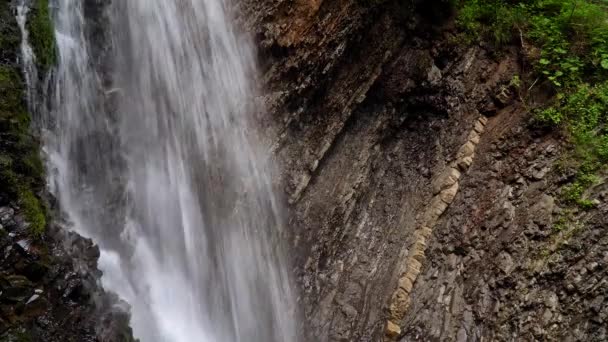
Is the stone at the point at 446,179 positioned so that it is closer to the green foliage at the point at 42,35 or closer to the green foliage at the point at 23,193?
the green foliage at the point at 42,35

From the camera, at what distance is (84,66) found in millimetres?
4871

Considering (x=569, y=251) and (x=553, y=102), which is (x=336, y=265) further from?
(x=553, y=102)

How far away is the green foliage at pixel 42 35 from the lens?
13.1ft

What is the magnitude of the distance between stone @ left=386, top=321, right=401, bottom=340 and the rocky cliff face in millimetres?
17

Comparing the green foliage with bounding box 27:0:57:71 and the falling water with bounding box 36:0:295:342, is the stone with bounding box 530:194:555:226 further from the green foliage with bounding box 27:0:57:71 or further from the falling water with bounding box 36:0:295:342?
the green foliage with bounding box 27:0:57:71

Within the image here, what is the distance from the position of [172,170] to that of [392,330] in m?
3.34

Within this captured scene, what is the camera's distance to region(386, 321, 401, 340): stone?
6.19 m

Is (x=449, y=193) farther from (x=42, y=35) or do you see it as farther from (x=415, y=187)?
(x=42, y=35)

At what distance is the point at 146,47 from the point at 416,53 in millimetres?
4121

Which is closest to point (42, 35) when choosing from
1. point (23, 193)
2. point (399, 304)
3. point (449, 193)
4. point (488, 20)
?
point (23, 193)

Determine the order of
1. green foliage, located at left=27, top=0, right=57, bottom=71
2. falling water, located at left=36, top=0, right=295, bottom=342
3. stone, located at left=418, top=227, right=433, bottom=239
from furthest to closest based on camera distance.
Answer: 1. stone, located at left=418, top=227, right=433, bottom=239
2. falling water, located at left=36, top=0, right=295, bottom=342
3. green foliage, located at left=27, top=0, right=57, bottom=71

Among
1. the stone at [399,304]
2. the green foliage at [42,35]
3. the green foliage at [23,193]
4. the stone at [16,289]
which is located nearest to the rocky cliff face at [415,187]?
the stone at [399,304]

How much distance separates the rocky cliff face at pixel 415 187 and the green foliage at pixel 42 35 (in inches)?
104

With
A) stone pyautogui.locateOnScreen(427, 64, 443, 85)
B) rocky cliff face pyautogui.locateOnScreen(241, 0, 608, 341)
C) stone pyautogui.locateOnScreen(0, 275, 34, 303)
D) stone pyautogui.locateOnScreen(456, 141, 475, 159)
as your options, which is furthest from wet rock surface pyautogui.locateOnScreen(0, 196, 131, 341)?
stone pyautogui.locateOnScreen(427, 64, 443, 85)
